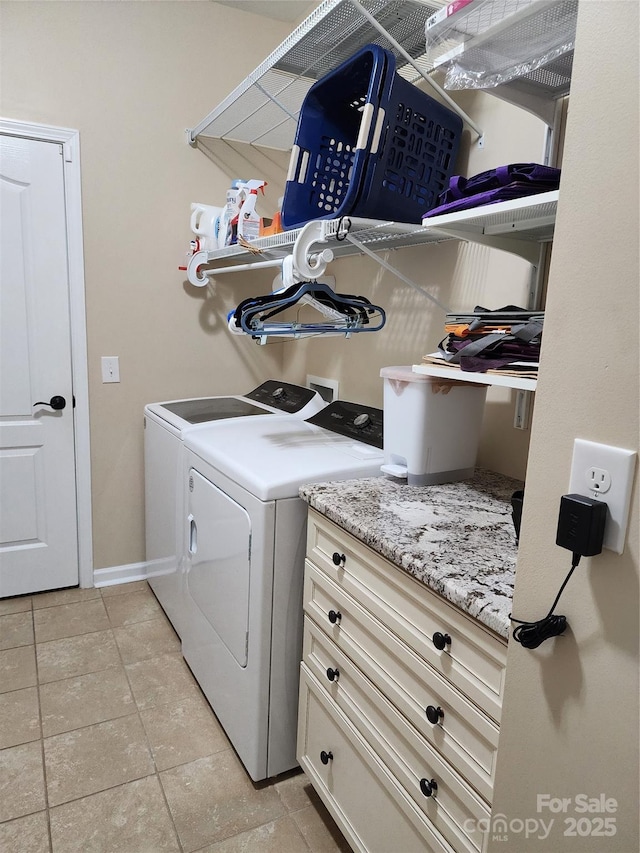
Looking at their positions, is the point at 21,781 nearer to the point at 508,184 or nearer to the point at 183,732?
the point at 183,732

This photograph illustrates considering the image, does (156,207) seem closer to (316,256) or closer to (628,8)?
(316,256)

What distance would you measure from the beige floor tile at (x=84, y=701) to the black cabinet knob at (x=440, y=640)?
1.44 meters

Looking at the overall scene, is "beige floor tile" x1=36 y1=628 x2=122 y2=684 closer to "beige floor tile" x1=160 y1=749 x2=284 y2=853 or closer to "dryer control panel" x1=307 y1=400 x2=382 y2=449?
"beige floor tile" x1=160 y1=749 x2=284 y2=853

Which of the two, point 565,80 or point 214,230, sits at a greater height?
point 565,80

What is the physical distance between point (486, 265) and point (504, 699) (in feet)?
4.17

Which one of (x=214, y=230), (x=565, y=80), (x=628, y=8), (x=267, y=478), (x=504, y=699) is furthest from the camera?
(x=214, y=230)

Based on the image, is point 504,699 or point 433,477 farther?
point 433,477

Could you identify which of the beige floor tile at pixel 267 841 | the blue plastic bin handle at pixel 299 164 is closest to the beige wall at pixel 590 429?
the beige floor tile at pixel 267 841

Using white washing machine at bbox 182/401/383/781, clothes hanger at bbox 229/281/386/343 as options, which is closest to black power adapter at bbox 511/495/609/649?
white washing machine at bbox 182/401/383/781

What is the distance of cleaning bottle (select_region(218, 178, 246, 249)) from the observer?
96.5 inches

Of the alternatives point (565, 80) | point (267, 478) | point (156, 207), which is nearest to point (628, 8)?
point (565, 80)

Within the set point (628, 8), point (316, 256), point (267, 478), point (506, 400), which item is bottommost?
point (267, 478)

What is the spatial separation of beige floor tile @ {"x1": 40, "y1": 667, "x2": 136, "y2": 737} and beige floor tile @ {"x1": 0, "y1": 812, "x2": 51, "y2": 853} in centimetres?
34

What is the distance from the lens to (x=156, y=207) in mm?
2693
